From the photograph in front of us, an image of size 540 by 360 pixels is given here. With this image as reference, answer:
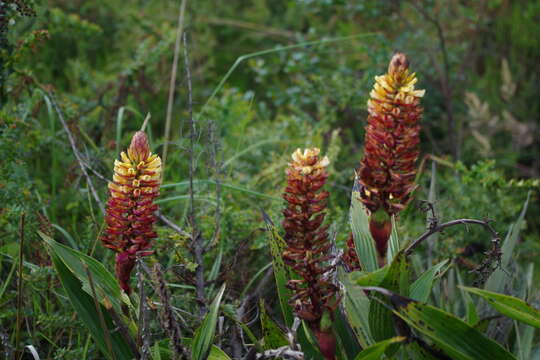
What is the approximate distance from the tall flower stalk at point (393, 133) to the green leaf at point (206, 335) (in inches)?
16.6

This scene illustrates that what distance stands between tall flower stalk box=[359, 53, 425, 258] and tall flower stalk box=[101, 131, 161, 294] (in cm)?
48

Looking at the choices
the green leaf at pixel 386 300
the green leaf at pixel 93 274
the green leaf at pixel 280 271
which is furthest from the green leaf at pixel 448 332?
the green leaf at pixel 93 274

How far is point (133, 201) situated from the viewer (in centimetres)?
131

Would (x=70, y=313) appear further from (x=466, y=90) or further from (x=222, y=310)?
(x=466, y=90)

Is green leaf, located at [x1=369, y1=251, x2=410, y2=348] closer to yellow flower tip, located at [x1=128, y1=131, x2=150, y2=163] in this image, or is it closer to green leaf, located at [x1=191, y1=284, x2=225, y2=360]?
green leaf, located at [x1=191, y1=284, x2=225, y2=360]

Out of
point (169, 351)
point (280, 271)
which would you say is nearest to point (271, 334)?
point (280, 271)

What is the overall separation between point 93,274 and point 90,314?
0.33 ft

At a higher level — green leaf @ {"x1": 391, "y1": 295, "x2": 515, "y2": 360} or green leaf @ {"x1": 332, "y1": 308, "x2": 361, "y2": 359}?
green leaf @ {"x1": 391, "y1": 295, "x2": 515, "y2": 360}

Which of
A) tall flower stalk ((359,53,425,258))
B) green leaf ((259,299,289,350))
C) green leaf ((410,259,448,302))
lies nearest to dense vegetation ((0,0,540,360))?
green leaf ((259,299,289,350))

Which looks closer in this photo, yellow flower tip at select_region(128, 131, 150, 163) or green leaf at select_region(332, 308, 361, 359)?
yellow flower tip at select_region(128, 131, 150, 163)

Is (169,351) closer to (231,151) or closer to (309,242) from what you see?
(309,242)

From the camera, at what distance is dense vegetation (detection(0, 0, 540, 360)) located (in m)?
1.62

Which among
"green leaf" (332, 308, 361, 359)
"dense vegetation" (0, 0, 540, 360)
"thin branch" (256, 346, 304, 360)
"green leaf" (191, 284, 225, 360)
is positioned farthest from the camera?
"dense vegetation" (0, 0, 540, 360)

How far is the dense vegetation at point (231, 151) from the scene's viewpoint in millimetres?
1624
